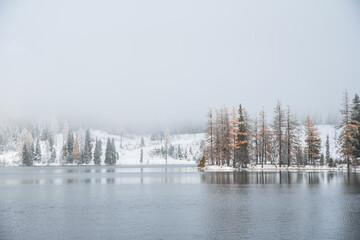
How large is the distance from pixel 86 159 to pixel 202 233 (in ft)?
551

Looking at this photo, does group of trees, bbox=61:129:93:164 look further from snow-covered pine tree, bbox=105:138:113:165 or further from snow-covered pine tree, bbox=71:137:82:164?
snow-covered pine tree, bbox=105:138:113:165

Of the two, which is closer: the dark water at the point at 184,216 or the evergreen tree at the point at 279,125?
the dark water at the point at 184,216

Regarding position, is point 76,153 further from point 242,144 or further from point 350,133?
point 350,133

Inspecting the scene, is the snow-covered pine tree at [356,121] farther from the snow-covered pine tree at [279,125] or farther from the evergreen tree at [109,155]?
the evergreen tree at [109,155]

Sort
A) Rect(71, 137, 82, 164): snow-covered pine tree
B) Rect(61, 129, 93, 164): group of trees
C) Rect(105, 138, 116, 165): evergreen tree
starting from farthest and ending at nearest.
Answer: Rect(105, 138, 116, 165): evergreen tree
Rect(71, 137, 82, 164): snow-covered pine tree
Rect(61, 129, 93, 164): group of trees

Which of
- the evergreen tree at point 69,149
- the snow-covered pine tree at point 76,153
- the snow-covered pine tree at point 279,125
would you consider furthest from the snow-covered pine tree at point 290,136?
the evergreen tree at point 69,149

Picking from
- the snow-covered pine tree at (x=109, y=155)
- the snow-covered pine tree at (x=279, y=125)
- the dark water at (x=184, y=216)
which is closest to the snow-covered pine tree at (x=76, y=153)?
the snow-covered pine tree at (x=109, y=155)

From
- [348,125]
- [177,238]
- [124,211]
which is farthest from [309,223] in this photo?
[348,125]

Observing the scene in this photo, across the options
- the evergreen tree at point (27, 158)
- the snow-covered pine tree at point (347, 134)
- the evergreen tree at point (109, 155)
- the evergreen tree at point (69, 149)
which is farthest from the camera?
the evergreen tree at point (109, 155)

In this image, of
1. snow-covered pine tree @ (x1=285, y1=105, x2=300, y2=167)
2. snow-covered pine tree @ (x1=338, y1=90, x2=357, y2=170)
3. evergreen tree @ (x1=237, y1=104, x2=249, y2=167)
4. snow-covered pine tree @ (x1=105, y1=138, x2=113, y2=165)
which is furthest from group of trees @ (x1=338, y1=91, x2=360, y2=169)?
snow-covered pine tree @ (x1=105, y1=138, x2=113, y2=165)

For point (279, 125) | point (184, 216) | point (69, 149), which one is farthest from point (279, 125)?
point (69, 149)

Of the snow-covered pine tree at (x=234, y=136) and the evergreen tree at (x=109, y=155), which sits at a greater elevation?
the snow-covered pine tree at (x=234, y=136)

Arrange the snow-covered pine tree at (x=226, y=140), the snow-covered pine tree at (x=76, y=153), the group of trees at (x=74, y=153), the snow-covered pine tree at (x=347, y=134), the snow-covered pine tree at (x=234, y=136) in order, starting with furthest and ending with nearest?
the snow-covered pine tree at (x=76, y=153)
the group of trees at (x=74, y=153)
the snow-covered pine tree at (x=226, y=140)
the snow-covered pine tree at (x=234, y=136)
the snow-covered pine tree at (x=347, y=134)

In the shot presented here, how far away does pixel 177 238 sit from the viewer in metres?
15.4
